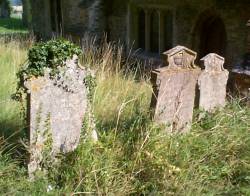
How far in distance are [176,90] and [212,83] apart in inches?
39.3

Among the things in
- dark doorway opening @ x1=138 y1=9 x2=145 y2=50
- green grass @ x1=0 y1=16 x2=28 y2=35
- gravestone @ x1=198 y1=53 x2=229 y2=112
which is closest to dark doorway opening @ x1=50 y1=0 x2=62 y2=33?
dark doorway opening @ x1=138 y1=9 x2=145 y2=50

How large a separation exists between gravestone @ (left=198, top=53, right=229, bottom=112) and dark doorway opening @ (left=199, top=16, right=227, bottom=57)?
4.15 meters

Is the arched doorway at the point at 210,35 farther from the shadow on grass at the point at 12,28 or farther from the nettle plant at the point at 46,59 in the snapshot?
the shadow on grass at the point at 12,28

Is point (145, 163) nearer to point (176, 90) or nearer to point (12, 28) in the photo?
point (176, 90)

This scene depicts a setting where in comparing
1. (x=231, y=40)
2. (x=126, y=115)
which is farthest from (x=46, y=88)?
(x=231, y=40)

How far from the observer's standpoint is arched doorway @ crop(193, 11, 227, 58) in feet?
36.9

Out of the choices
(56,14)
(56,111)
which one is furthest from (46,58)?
(56,14)

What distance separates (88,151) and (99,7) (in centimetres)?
1001

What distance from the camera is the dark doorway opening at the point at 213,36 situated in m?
11.3

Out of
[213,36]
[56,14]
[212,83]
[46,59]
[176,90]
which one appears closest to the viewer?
[46,59]

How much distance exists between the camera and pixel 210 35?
1156 cm

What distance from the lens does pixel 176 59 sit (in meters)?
6.45

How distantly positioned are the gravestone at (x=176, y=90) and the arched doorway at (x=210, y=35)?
16.0ft

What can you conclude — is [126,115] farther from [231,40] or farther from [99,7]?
[99,7]
